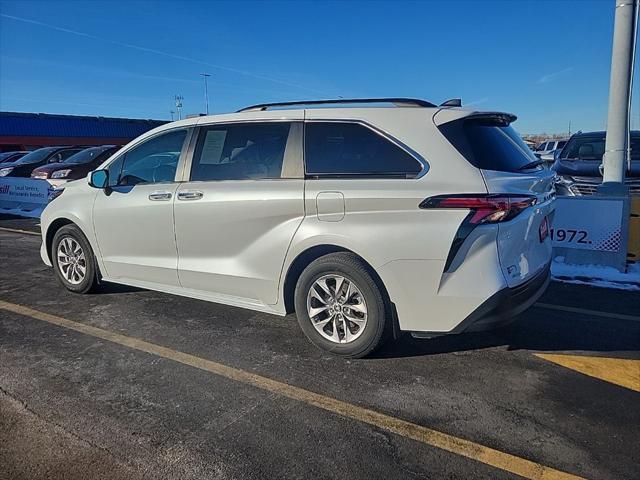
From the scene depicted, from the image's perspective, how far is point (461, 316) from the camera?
3.23 metres

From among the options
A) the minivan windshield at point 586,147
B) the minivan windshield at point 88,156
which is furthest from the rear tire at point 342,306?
the minivan windshield at point 88,156

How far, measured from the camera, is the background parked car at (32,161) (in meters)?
17.0

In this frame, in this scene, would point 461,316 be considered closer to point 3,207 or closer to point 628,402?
point 628,402

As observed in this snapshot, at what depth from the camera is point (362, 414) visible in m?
2.96

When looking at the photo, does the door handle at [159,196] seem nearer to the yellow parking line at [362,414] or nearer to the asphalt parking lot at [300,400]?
the asphalt parking lot at [300,400]

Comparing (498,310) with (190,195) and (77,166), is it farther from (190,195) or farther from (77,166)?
(77,166)

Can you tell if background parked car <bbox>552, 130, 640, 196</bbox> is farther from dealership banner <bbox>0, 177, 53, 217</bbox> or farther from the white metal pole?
dealership banner <bbox>0, 177, 53, 217</bbox>

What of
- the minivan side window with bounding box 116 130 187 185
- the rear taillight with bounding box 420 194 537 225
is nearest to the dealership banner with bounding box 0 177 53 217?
the minivan side window with bounding box 116 130 187 185

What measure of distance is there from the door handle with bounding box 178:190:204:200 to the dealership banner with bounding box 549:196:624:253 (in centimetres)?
478

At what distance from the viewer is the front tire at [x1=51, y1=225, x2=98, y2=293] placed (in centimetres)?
520

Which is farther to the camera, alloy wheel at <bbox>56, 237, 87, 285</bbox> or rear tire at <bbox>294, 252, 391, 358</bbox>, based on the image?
alloy wheel at <bbox>56, 237, 87, 285</bbox>

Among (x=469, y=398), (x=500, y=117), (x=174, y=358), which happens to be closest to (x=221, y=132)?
(x=174, y=358)

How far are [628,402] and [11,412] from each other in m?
3.87

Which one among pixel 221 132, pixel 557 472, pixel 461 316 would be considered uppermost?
pixel 221 132
